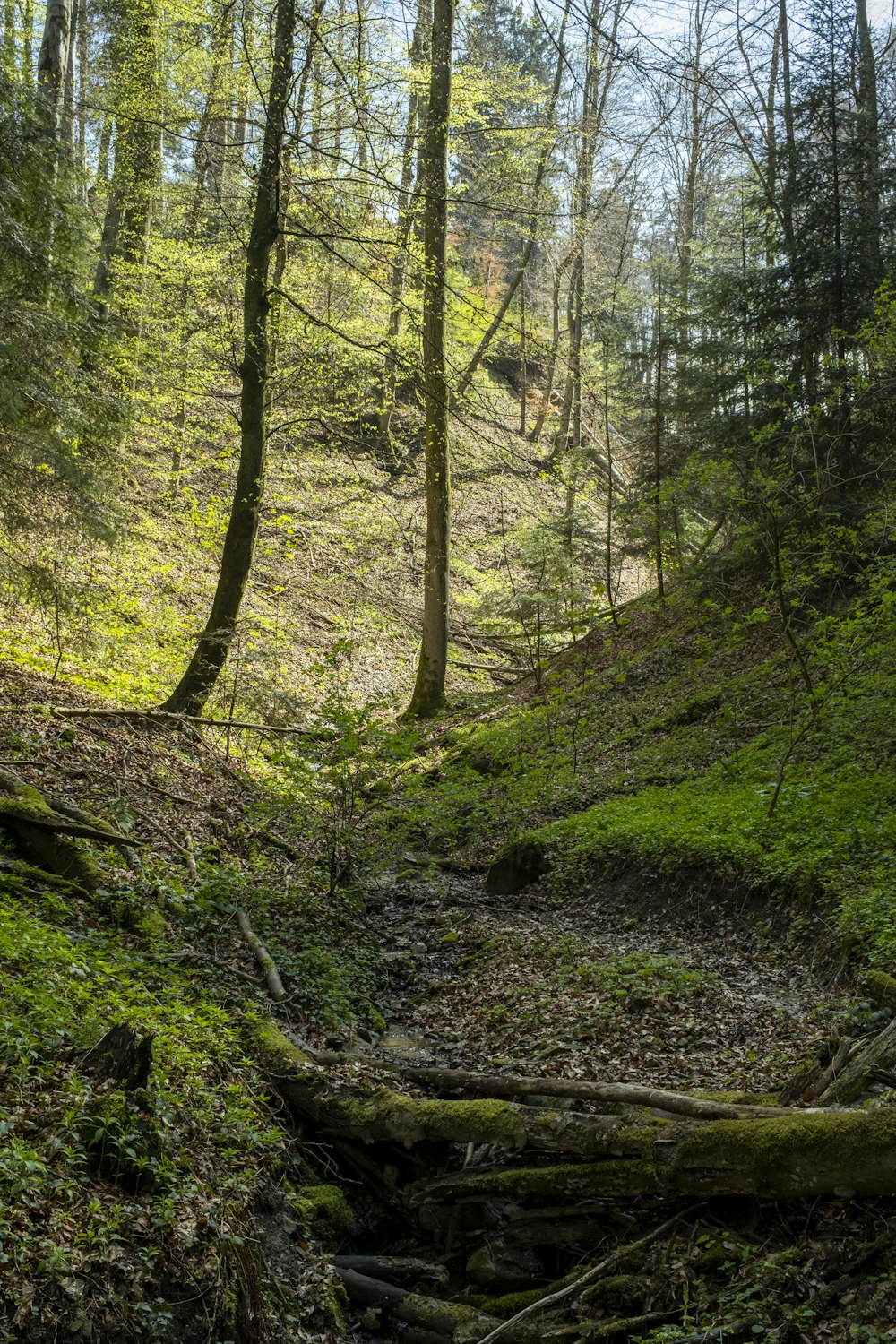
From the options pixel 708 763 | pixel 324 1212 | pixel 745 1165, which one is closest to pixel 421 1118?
pixel 324 1212

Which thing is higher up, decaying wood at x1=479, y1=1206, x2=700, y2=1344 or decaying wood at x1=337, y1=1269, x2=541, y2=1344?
decaying wood at x1=479, y1=1206, x2=700, y2=1344

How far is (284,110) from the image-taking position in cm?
979

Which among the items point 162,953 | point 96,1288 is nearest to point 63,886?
point 162,953

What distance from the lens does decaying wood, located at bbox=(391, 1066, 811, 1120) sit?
441cm

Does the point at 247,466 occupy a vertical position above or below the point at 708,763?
above

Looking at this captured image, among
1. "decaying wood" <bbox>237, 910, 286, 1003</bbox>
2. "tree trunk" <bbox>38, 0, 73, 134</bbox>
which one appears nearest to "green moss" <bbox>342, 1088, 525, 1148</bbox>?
"decaying wood" <bbox>237, 910, 286, 1003</bbox>

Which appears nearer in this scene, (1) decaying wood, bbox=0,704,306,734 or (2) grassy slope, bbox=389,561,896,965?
(2) grassy slope, bbox=389,561,896,965

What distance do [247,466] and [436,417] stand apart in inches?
187

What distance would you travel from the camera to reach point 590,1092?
489 centimetres

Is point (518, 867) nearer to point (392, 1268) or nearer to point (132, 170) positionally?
point (392, 1268)

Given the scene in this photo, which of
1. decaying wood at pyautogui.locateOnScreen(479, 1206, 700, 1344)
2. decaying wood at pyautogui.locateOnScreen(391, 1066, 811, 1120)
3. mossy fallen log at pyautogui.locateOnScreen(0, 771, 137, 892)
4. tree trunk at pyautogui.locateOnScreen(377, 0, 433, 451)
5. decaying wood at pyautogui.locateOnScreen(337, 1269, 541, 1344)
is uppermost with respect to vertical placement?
tree trunk at pyautogui.locateOnScreen(377, 0, 433, 451)

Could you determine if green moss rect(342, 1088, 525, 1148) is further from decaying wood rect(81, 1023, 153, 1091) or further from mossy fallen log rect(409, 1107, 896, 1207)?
decaying wood rect(81, 1023, 153, 1091)

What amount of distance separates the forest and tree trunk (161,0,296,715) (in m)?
0.06

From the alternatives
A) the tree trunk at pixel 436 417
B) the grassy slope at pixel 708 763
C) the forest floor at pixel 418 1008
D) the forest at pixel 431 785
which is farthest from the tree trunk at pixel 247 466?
the grassy slope at pixel 708 763
